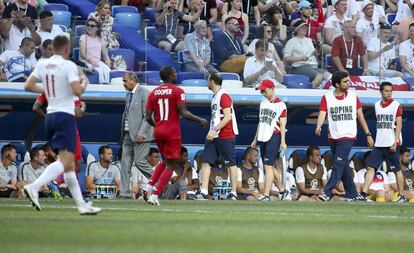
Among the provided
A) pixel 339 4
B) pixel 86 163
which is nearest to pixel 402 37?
pixel 339 4

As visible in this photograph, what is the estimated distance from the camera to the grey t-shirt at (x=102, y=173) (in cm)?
2305

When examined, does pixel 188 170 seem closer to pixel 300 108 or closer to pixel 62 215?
pixel 300 108

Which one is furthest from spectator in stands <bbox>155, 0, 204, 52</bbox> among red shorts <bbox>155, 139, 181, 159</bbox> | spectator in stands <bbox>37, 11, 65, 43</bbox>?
red shorts <bbox>155, 139, 181, 159</bbox>

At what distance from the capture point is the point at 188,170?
23.3 m

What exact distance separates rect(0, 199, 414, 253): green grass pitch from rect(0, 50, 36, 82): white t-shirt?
6.46m

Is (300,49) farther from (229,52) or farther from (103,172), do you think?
(103,172)

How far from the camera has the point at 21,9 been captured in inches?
942

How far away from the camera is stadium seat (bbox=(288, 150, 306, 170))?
2439 centimetres

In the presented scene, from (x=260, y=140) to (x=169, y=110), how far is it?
469 centimetres

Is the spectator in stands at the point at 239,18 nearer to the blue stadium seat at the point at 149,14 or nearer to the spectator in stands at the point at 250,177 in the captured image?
the blue stadium seat at the point at 149,14

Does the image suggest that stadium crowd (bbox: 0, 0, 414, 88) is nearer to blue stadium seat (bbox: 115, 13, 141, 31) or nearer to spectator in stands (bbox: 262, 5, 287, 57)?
spectator in stands (bbox: 262, 5, 287, 57)

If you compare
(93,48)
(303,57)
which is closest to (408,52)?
(303,57)

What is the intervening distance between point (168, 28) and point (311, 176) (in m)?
3.91

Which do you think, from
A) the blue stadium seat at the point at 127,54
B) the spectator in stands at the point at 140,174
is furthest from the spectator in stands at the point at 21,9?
the spectator in stands at the point at 140,174
